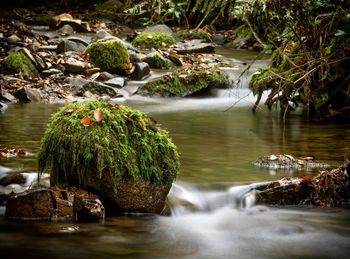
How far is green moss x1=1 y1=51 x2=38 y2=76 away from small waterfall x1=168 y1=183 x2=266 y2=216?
7867 millimetres

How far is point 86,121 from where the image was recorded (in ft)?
16.6

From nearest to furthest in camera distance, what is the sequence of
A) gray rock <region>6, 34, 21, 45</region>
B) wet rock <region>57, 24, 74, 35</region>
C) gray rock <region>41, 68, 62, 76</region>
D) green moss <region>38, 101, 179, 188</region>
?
green moss <region>38, 101, 179, 188</region>, gray rock <region>41, 68, 62, 76</region>, gray rock <region>6, 34, 21, 45</region>, wet rock <region>57, 24, 74, 35</region>

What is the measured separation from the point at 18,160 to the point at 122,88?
6.60 metres

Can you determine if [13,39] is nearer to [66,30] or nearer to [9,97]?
[66,30]

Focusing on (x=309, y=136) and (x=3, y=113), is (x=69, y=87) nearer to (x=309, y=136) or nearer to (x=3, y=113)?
(x=3, y=113)

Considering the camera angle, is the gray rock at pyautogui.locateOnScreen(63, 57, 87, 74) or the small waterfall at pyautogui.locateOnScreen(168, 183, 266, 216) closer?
the small waterfall at pyautogui.locateOnScreen(168, 183, 266, 216)

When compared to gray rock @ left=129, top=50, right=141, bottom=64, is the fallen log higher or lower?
lower

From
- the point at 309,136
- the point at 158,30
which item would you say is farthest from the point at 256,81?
the point at 158,30

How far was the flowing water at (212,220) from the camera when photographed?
4.38 m

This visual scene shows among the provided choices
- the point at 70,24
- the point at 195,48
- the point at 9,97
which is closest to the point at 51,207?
the point at 9,97

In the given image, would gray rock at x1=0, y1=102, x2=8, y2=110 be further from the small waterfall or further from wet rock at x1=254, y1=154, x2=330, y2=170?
the small waterfall

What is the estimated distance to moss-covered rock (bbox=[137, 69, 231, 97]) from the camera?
1255 centimetres

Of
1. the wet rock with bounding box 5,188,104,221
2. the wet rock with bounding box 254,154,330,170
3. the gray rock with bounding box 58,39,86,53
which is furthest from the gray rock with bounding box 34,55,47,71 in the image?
the wet rock with bounding box 5,188,104,221

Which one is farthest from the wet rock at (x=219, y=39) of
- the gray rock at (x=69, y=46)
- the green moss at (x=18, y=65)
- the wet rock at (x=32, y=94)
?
the wet rock at (x=32, y=94)
